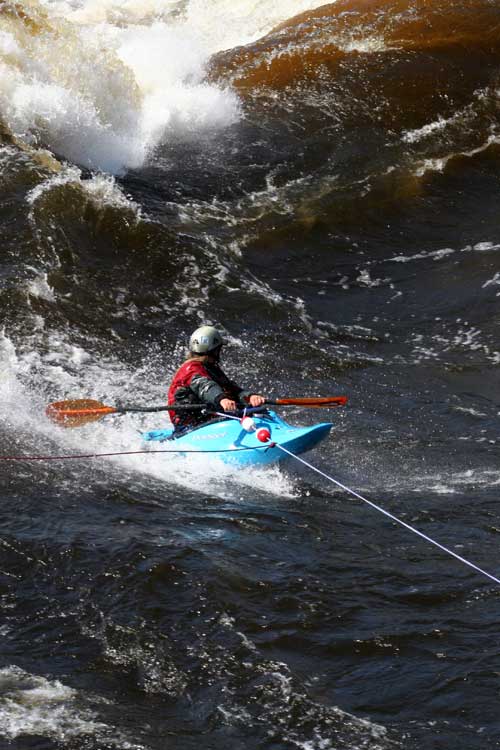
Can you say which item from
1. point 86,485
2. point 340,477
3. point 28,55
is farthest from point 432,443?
point 28,55

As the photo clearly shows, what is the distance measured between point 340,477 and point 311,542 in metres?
1.59

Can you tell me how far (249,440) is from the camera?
805 centimetres

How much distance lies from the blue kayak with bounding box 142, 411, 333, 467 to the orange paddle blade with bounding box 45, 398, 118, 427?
2.80 feet

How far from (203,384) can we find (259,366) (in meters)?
2.56

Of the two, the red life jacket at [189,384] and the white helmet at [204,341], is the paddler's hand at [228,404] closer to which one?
Result: the red life jacket at [189,384]

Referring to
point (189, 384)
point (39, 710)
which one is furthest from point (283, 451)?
point (39, 710)

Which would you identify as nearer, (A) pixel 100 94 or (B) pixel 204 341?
(B) pixel 204 341

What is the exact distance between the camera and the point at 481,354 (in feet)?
36.0

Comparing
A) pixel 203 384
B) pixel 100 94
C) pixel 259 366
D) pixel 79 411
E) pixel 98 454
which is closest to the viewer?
pixel 203 384

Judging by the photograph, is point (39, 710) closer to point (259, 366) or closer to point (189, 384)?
point (189, 384)

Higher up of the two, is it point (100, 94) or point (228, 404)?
point (100, 94)

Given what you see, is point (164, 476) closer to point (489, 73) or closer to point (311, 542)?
point (311, 542)

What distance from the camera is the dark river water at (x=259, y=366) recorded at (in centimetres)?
496

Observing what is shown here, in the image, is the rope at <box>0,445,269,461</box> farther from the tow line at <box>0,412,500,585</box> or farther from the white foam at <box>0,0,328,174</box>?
the white foam at <box>0,0,328,174</box>
